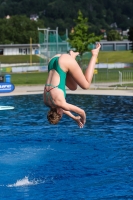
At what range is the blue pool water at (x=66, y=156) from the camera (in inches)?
558

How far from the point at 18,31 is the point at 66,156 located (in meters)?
140

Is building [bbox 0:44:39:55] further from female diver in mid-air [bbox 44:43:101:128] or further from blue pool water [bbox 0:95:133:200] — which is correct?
female diver in mid-air [bbox 44:43:101:128]

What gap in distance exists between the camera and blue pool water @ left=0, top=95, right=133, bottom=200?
14.2 meters

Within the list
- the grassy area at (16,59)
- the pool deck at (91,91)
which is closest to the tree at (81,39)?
the pool deck at (91,91)

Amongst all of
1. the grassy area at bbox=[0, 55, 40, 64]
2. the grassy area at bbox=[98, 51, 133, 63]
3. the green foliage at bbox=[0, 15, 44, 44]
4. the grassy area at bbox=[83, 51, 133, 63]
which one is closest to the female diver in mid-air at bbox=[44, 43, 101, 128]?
the grassy area at bbox=[83, 51, 133, 63]

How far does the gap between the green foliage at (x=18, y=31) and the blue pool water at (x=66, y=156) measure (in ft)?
404

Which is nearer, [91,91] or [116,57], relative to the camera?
[91,91]

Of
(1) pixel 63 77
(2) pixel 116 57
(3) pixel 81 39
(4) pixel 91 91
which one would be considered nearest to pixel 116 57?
(2) pixel 116 57

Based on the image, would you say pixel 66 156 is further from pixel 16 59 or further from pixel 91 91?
pixel 16 59

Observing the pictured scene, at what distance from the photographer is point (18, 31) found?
156 metres

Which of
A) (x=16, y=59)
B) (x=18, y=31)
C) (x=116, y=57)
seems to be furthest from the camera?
(x=18, y=31)

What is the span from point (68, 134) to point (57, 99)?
11.2 m

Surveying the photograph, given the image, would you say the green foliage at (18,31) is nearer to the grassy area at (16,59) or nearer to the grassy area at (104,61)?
the grassy area at (16,59)

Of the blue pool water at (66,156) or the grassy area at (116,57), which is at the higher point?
the blue pool water at (66,156)
